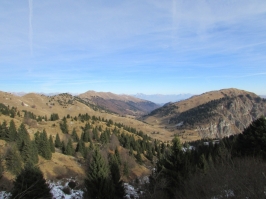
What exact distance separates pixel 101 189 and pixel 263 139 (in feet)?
91.4

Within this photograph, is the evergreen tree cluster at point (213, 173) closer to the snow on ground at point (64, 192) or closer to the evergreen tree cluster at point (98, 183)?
the evergreen tree cluster at point (98, 183)

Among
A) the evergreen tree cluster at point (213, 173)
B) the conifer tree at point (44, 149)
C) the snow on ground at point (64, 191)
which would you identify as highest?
the evergreen tree cluster at point (213, 173)

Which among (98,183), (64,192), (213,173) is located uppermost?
(213,173)

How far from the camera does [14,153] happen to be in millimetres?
37281

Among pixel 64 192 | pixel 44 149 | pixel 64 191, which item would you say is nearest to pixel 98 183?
pixel 64 192

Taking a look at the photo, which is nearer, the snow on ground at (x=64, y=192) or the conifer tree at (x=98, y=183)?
the conifer tree at (x=98, y=183)

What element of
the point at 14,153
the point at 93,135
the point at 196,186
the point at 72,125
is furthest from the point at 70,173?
the point at 72,125

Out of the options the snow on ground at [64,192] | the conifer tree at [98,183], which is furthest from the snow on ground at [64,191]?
the conifer tree at [98,183]

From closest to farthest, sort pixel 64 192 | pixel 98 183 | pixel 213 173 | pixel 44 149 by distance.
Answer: pixel 213 173
pixel 98 183
pixel 64 192
pixel 44 149

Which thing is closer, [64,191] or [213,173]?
[213,173]

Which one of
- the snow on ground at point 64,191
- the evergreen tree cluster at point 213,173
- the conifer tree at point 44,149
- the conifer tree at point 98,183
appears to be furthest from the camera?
the conifer tree at point 44,149

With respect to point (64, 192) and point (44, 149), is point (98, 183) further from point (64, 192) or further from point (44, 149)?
point (44, 149)

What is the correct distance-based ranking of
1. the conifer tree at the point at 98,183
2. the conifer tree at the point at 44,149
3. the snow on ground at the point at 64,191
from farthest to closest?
1. the conifer tree at the point at 44,149
2. the snow on ground at the point at 64,191
3. the conifer tree at the point at 98,183

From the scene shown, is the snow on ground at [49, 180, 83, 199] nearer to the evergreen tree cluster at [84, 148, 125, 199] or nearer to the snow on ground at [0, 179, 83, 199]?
the snow on ground at [0, 179, 83, 199]
